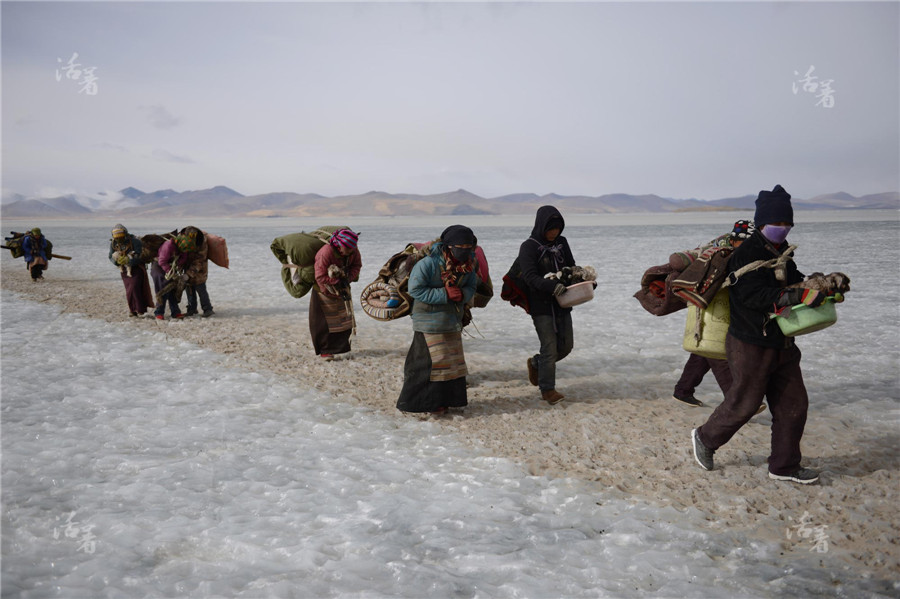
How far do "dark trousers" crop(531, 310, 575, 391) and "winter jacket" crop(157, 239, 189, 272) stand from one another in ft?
24.0

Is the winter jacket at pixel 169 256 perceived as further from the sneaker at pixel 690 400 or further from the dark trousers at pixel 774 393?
the dark trousers at pixel 774 393

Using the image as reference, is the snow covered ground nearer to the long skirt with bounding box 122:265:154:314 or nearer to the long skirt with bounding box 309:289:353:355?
the long skirt with bounding box 309:289:353:355

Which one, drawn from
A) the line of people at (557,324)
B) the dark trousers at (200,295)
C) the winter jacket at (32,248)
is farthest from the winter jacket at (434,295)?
the winter jacket at (32,248)

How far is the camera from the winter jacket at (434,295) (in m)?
5.91

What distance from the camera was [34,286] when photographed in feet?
52.7

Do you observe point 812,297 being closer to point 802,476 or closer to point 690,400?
point 802,476

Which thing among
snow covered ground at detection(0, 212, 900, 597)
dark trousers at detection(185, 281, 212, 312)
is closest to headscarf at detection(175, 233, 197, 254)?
dark trousers at detection(185, 281, 212, 312)

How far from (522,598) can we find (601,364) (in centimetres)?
513

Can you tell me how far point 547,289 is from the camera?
19.5ft

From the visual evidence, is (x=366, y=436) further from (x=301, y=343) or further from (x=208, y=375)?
(x=301, y=343)

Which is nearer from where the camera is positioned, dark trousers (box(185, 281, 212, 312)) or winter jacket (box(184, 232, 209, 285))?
winter jacket (box(184, 232, 209, 285))

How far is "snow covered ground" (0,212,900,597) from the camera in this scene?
3.55 m

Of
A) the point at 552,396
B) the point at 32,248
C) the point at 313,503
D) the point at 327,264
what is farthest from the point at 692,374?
the point at 32,248

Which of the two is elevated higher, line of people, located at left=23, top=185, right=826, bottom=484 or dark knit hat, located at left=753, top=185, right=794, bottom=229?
dark knit hat, located at left=753, top=185, right=794, bottom=229
